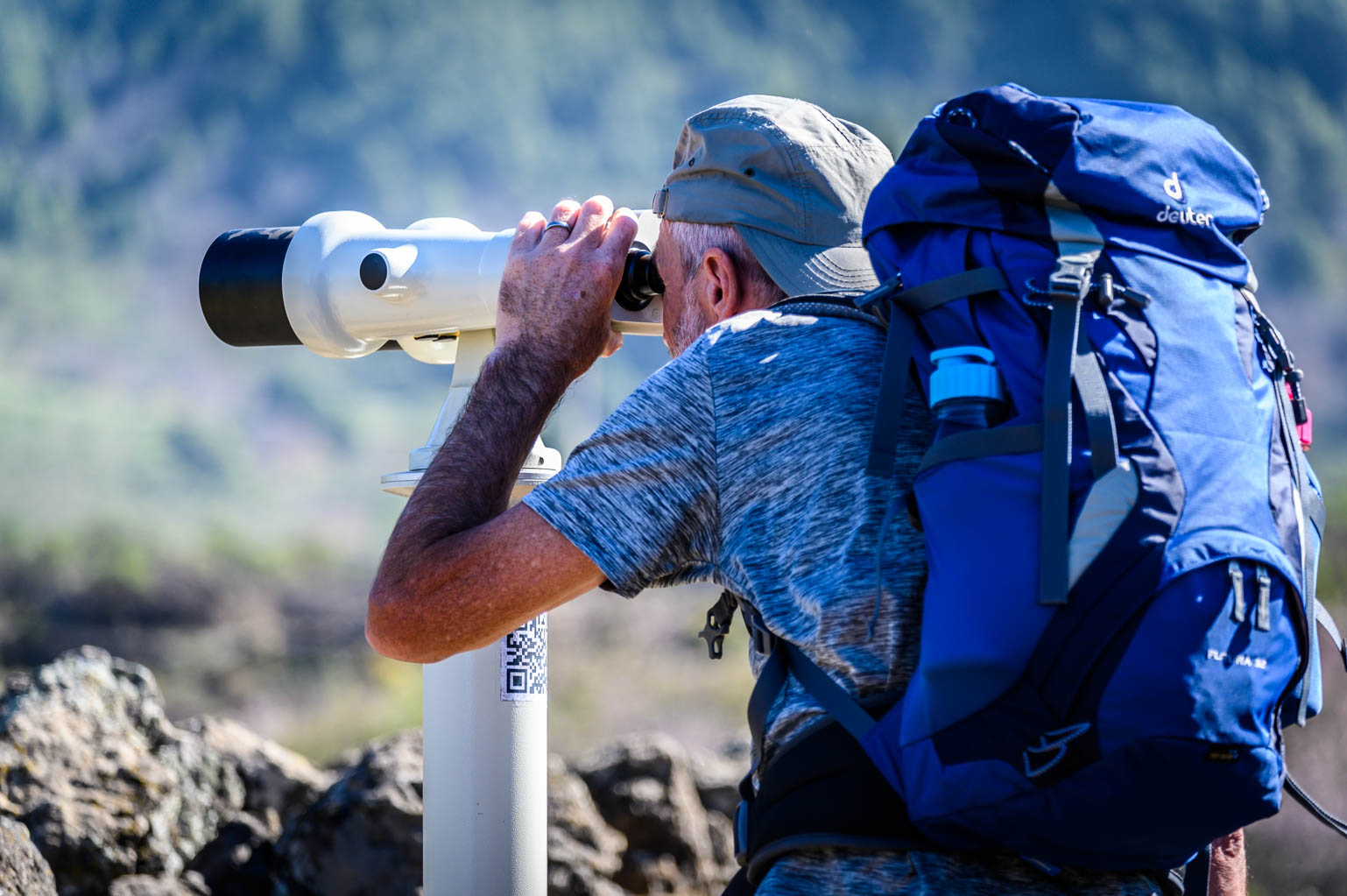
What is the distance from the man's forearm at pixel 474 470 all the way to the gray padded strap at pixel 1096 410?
0.60 m

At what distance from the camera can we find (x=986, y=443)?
101 cm

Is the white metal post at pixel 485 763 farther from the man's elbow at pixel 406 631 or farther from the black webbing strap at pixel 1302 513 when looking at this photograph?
the black webbing strap at pixel 1302 513

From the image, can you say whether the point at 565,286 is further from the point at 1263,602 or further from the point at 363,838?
the point at 363,838

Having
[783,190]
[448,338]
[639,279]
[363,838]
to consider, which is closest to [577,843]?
[363,838]

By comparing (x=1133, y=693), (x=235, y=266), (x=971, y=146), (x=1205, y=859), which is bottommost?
(x=1205, y=859)

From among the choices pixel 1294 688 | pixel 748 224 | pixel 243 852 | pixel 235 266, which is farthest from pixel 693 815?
pixel 1294 688

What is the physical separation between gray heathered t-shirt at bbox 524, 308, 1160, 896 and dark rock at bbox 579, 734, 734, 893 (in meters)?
1.87

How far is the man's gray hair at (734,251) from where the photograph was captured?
1.47m

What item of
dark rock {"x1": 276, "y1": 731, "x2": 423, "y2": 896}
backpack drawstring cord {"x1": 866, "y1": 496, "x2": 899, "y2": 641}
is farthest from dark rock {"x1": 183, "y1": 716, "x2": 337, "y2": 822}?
backpack drawstring cord {"x1": 866, "y1": 496, "x2": 899, "y2": 641}

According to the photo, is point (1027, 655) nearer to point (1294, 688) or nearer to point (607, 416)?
point (1294, 688)

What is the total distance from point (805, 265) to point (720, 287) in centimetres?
11

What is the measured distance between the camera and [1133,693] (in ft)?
3.12

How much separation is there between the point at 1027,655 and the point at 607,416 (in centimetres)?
46

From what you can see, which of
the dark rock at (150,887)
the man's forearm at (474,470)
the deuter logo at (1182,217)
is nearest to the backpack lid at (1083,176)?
the deuter logo at (1182,217)
